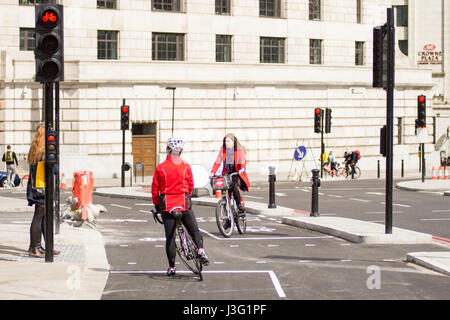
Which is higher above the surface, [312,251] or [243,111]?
[243,111]

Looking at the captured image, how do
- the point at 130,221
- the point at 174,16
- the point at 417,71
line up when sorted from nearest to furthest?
the point at 130,221, the point at 174,16, the point at 417,71

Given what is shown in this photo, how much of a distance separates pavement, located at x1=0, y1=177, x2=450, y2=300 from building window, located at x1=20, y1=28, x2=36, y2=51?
24.2 m

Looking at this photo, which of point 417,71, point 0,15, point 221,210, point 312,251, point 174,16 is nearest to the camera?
point 312,251

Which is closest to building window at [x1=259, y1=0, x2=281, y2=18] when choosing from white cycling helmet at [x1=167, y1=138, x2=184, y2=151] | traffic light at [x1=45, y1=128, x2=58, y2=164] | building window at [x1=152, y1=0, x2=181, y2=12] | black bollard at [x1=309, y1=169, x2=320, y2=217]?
building window at [x1=152, y1=0, x2=181, y2=12]

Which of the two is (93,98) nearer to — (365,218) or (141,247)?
(365,218)

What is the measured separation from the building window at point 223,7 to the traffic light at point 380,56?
31.3 m

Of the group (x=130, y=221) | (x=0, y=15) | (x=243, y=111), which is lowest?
(x=130, y=221)

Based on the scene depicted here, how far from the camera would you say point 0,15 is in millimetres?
41688

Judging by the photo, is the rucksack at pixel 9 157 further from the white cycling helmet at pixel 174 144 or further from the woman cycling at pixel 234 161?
the white cycling helmet at pixel 174 144

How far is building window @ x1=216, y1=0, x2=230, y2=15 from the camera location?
46312 millimetres

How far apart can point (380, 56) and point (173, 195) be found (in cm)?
604

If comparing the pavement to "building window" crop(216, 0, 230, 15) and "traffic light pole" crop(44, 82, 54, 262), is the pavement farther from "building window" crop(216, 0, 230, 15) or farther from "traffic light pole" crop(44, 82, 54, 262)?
"building window" crop(216, 0, 230, 15)

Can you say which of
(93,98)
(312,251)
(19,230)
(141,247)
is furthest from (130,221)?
(93,98)

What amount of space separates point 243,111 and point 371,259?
3298 cm
